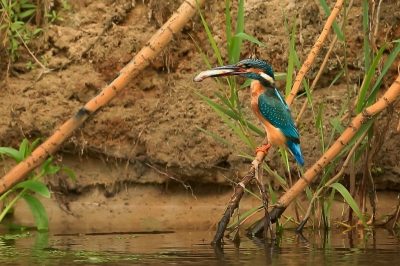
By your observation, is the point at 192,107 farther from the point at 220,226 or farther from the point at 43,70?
the point at 220,226

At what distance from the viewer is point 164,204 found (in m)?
6.09

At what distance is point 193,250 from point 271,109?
97 cm

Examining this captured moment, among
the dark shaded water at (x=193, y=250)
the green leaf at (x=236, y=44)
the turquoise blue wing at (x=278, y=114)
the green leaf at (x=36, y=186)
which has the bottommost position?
the dark shaded water at (x=193, y=250)

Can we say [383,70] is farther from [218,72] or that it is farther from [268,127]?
[218,72]

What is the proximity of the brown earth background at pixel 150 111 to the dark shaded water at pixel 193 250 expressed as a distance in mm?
836

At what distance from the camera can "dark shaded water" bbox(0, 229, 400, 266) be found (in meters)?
3.84

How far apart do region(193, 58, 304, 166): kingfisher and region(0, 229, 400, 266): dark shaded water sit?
22.1 inches

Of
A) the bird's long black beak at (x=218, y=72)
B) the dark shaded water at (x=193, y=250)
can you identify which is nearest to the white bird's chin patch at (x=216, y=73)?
the bird's long black beak at (x=218, y=72)

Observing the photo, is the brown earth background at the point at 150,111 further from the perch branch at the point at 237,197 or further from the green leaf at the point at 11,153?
the perch branch at the point at 237,197

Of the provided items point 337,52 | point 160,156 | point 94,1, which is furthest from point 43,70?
point 337,52

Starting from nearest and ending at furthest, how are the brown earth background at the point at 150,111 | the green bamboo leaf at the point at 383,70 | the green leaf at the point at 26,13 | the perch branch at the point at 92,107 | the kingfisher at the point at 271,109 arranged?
the green bamboo leaf at the point at 383,70 < the kingfisher at the point at 271,109 < the perch branch at the point at 92,107 < the brown earth background at the point at 150,111 < the green leaf at the point at 26,13

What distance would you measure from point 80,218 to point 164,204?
65cm

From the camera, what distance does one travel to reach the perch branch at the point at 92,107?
4.89 meters

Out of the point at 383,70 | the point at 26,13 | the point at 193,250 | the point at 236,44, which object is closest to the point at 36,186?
the point at 193,250
